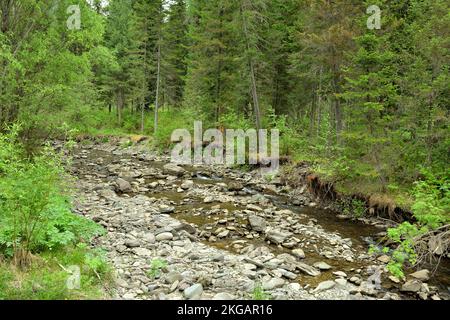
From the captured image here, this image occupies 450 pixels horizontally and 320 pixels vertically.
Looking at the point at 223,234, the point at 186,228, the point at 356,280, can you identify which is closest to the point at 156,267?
the point at 186,228

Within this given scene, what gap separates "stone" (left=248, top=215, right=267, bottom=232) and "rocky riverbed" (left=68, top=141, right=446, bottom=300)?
1.7 inches

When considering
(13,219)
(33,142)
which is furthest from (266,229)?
(33,142)

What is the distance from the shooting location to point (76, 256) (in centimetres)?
602

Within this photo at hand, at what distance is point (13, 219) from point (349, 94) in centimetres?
1035

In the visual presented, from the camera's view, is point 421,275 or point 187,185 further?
point 187,185

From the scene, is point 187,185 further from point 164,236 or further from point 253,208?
point 164,236

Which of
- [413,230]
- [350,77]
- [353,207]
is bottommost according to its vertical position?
[353,207]

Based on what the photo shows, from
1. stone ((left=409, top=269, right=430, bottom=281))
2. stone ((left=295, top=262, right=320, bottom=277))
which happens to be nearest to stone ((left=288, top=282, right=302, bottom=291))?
→ stone ((left=295, top=262, right=320, bottom=277))

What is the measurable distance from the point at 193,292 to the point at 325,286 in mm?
2662

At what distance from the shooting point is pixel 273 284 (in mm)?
6164

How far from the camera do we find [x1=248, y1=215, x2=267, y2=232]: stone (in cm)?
960

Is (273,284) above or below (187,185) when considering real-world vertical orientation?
below

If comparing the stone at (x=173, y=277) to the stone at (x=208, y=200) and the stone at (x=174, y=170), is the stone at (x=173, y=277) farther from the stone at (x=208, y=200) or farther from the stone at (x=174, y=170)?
the stone at (x=174, y=170)

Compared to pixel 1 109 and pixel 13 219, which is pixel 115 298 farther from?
pixel 1 109
